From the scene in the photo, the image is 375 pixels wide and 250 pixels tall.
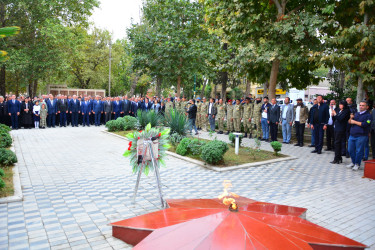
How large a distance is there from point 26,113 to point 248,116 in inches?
545

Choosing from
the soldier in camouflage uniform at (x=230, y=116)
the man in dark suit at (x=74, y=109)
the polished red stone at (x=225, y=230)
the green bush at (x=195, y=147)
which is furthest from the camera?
the man in dark suit at (x=74, y=109)

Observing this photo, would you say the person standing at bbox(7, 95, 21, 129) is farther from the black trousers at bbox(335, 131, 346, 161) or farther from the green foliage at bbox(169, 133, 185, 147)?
the black trousers at bbox(335, 131, 346, 161)

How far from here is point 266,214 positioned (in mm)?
4008

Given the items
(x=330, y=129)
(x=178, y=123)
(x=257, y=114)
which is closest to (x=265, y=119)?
(x=257, y=114)

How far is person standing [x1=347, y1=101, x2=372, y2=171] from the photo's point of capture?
30.2 ft

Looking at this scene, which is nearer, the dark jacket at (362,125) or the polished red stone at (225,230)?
the polished red stone at (225,230)

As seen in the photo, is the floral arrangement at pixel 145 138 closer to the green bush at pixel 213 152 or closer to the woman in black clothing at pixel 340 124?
the green bush at pixel 213 152

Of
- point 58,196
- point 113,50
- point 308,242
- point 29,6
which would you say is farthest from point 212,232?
point 113,50

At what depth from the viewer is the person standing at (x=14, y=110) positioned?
18.2 m

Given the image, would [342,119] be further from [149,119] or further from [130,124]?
[130,124]

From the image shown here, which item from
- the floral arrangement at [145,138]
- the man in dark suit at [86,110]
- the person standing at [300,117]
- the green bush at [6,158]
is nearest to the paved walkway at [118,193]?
the green bush at [6,158]

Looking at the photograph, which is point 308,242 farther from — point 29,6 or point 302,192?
point 29,6

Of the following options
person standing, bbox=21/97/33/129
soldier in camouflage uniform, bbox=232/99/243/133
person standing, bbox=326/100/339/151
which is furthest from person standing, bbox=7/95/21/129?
person standing, bbox=326/100/339/151

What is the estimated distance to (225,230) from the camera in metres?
3.20
